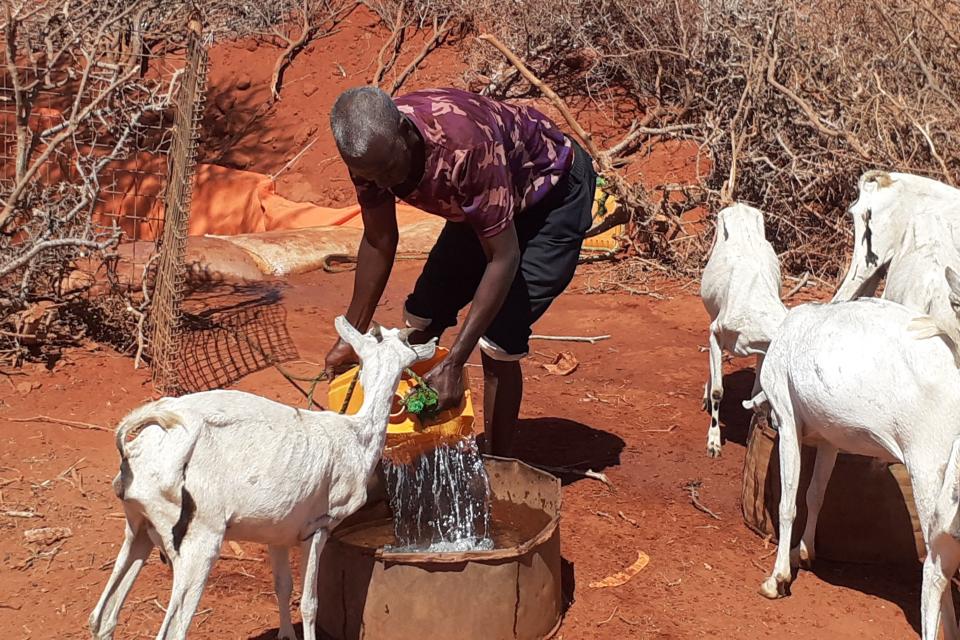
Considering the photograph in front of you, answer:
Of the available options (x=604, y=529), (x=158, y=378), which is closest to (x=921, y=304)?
(x=604, y=529)

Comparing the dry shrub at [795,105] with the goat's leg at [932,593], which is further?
the dry shrub at [795,105]

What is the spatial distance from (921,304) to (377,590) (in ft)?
8.91

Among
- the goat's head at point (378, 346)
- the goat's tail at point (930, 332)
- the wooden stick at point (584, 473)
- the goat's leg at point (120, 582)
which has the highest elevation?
the goat's tail at point (930, 332)

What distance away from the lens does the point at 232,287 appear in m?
8.82

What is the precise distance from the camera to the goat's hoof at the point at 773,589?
179 inches

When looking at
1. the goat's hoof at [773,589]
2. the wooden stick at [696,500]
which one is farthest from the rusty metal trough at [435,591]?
the wooden stick at [696,500]

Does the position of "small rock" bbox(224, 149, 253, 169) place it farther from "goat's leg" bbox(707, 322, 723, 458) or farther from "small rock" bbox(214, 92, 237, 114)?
"goat's leg" bbox(707, 322, 723, 458)

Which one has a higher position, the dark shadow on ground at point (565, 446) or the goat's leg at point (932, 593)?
the goat's leg at point (932, 593)

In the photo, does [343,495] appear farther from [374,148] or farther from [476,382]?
[476,382]

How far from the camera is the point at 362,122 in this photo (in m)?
3.68

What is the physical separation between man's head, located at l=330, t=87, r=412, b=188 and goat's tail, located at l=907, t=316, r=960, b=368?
200 cm

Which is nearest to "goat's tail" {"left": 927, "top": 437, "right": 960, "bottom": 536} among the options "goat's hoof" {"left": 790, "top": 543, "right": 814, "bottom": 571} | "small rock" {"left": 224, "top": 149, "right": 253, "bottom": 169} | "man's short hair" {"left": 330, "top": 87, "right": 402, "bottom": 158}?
"goat's hoof" {"left": 790, "top": 543, "right": 814, "bottom": 571}

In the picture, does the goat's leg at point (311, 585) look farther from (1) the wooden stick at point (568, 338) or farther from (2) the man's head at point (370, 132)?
(1) the wooden stick at point (568, 338)

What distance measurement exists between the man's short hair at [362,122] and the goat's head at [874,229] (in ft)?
8.35
